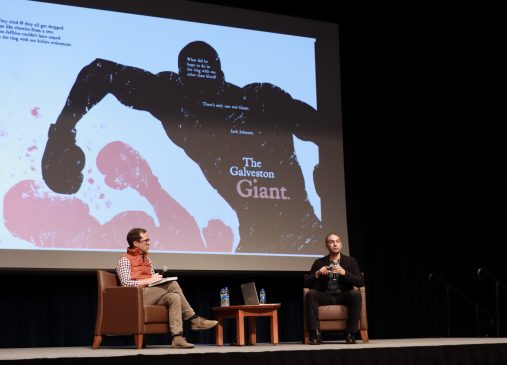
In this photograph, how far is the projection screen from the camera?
237 inches

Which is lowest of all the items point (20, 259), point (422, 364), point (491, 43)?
point (422, 364)

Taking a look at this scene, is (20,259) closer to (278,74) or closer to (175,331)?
(175,331)

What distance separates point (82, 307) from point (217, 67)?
2235 mm

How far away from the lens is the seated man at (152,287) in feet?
17.7

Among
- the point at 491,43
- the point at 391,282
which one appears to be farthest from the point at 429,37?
the point at 391,282

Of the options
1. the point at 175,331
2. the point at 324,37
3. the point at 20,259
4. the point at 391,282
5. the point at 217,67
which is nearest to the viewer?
the point at 175,331

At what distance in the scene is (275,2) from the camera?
7.35 meters

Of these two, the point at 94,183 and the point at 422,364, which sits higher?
the point at 94,183

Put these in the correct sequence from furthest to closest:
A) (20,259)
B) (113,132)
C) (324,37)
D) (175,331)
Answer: (324,37) → (113,132) → (20,259) → (175,331)

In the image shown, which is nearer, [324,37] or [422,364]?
[422,364]

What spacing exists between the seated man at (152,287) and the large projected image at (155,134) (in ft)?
2.13

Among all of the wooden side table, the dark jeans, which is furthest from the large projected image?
the dark jeans

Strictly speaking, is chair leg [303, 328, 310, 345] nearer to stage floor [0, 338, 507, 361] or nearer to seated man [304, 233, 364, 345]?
seated man [304, 233, 364, 345]

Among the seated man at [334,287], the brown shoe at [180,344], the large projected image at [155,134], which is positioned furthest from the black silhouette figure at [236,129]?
→ the brown shoe at [180,344]
